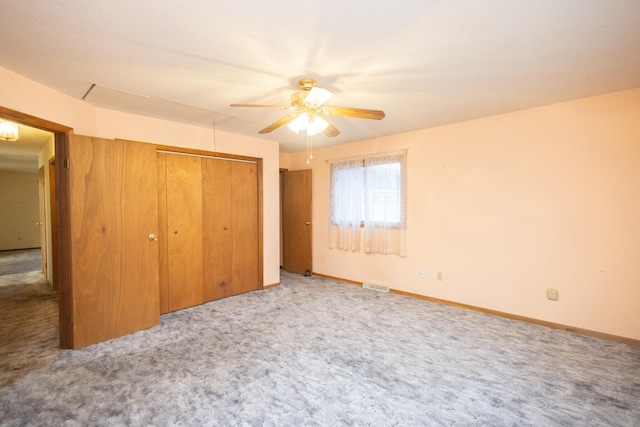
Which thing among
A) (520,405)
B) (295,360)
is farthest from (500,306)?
(295,360)

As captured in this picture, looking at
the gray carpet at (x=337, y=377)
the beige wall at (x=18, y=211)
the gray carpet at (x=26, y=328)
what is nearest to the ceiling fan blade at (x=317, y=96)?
the gray carpet at (x=337, y=377)

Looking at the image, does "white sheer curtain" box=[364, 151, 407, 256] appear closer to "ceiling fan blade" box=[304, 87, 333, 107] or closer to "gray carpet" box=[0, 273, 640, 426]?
"gray carpet" box=[0, 273, 640, 426]

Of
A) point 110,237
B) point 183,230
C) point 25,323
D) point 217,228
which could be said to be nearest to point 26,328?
point 25,323

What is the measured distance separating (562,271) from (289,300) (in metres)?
3.13

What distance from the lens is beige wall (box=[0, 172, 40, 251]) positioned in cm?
820

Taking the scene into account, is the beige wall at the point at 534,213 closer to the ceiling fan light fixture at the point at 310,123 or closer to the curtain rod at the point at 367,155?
the curtain rod at the point at 367,155

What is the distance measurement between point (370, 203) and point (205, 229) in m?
2.41

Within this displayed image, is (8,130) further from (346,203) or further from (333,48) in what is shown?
(346,203)

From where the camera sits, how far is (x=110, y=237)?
2.78m

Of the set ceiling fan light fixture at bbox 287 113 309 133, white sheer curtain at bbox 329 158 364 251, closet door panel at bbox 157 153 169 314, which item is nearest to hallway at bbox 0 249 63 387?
closet door panel at bbox 157 153 169 314

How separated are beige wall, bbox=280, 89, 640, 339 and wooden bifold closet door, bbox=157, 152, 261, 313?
86.9 inches

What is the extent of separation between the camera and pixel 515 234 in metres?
3.26

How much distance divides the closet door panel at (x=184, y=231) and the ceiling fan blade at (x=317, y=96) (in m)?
2.23

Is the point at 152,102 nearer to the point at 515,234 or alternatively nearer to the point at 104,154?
the point at 104,154
